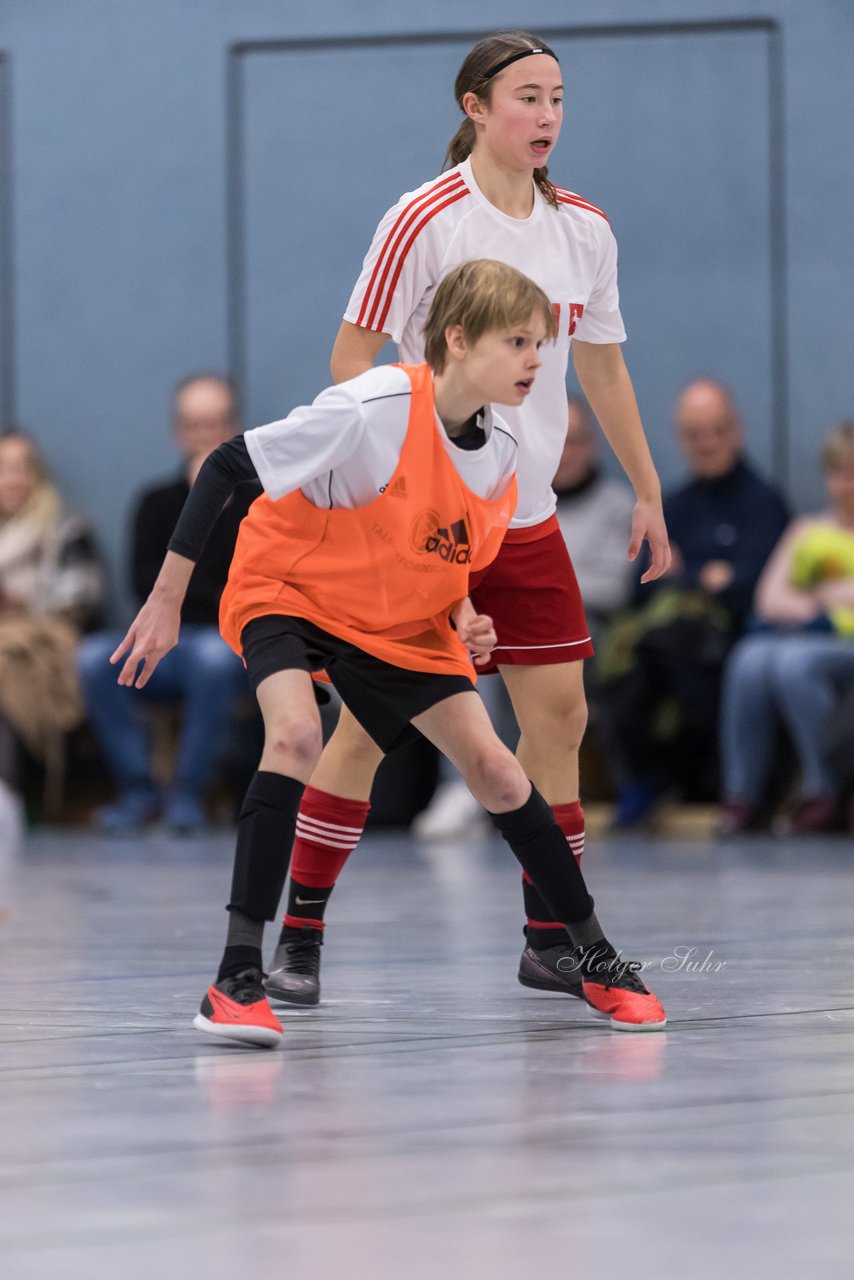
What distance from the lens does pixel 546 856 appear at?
3.62 meters

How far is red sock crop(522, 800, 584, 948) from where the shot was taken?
13.1 ft

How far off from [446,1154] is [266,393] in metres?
7.69

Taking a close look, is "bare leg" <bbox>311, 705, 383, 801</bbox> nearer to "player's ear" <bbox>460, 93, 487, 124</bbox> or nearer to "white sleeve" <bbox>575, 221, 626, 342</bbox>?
"white sleeve" <bbox>575, 221, 626, 342</bbox>

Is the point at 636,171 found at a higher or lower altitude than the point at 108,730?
higher

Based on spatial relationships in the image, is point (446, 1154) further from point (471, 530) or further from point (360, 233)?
Result: point (360, 233)

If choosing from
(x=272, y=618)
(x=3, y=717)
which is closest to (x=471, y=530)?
(x=272, y=618)

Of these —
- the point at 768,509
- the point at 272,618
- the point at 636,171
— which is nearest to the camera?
the point at 272,618

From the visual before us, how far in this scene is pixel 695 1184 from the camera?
2.32m

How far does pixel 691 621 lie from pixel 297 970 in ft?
15.4

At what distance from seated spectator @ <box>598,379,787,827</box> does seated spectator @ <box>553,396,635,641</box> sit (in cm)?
11

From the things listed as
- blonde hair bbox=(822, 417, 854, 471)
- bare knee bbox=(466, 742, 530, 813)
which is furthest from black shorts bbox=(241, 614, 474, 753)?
blonde hair bbox=(822, 417, 854, 471)

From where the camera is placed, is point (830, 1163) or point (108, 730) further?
point (108, 730)

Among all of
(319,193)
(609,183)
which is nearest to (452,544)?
(609,183)

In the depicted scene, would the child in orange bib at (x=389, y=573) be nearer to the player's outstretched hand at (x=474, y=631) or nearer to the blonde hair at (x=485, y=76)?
the player's outstretched hand at (x=474, y=631)
